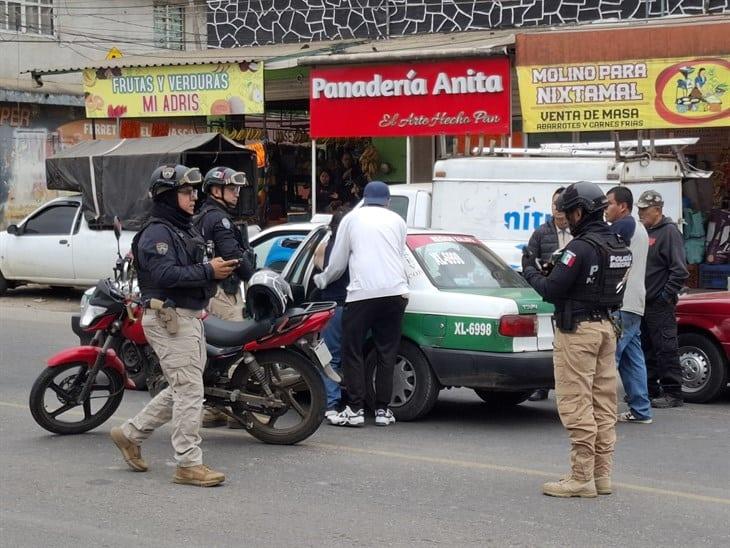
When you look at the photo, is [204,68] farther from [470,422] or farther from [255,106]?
[470,422]

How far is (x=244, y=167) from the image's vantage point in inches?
747

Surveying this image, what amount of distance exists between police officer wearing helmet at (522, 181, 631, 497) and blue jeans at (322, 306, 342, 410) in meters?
2.49

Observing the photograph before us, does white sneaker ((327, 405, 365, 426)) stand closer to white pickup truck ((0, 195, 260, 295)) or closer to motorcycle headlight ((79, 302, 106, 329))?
motorcycle headlight ((79, 302, 106, 329))

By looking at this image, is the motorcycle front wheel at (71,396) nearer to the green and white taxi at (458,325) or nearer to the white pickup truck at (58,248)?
the green and white taxi at (458,325)

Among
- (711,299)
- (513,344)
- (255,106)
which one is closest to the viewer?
(513,344)

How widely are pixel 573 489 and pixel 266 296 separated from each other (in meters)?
2.39

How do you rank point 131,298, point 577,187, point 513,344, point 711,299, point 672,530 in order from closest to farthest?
point 672,530 < point 577,187 < point 131,298 < point 513,344 < point 711,299

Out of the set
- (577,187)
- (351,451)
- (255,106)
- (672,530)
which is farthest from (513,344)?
(255,106)

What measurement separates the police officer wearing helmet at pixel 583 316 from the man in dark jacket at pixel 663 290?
304cm

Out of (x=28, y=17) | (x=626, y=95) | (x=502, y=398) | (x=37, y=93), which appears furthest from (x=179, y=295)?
(x=28, y=17)

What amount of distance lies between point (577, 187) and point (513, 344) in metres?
2.07

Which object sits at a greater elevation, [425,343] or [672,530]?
[425,343]

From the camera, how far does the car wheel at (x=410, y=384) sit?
868 cm

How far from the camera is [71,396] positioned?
794 centimetres
